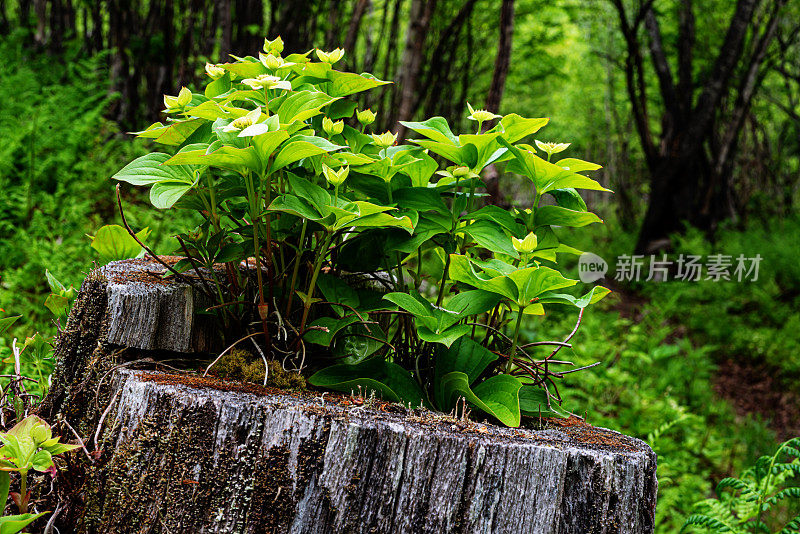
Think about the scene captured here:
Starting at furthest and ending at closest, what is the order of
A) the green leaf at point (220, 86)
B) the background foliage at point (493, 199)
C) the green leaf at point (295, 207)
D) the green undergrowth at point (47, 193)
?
the background foliage at point (493, 199) → the green undergrowth at point (47, 193) → the green leaf at point (220, 86) → the green leaf at point (295, 207)

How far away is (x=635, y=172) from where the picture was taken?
15.7 meters

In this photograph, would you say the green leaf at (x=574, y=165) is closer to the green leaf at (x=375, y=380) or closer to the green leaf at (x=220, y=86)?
the green leaf at (x=375, y=380)

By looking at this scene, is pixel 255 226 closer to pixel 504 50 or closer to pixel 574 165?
pixel 574 165

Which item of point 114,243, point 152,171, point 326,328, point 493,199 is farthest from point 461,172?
point 493,199

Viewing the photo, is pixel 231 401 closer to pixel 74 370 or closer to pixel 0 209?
pixel 74 370

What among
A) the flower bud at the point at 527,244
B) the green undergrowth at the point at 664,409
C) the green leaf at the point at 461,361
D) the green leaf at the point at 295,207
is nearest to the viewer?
the green leaf at the point at 295,207

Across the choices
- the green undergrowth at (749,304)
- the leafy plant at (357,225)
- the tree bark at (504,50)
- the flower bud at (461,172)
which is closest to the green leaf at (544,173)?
the leafy plant at (357,225)

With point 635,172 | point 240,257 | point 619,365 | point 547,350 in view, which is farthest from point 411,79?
point 635,172

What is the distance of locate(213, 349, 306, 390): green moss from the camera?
49.6 inches

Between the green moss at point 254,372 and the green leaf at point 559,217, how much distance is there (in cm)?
67

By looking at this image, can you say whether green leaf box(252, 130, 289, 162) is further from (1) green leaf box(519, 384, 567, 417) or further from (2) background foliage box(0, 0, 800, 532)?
(2) background foliage box(0, 0, 800, 532)

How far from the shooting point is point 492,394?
4.02 feet

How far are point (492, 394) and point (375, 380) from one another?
0.84ft

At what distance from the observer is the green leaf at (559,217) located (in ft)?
4.23
